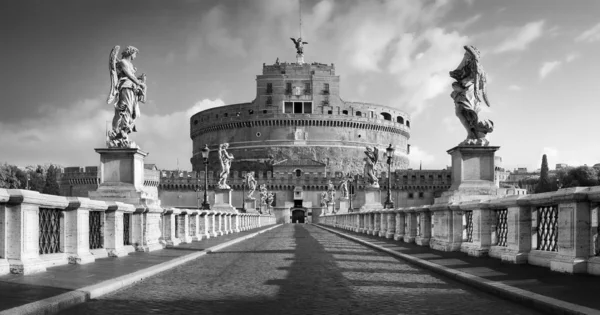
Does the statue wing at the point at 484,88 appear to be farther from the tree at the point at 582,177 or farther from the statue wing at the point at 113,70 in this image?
the tree at the point at 582,177

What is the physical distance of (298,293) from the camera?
873 centimetres

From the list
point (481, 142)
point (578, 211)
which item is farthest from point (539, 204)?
point (481, 142)

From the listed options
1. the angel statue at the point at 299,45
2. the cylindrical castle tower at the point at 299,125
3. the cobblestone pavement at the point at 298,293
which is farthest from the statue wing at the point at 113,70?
the angel statue at the point at 299,45

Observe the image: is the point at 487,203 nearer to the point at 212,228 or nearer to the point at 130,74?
the point at 130,74

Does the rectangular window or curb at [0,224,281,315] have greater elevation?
the rectangular window

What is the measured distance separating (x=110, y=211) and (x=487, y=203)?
7.89 metres

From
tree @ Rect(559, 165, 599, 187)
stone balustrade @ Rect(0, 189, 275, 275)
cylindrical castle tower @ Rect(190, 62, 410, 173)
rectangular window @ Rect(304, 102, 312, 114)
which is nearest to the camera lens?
stone balustrade @ Rect(0, 189, 275, 275)

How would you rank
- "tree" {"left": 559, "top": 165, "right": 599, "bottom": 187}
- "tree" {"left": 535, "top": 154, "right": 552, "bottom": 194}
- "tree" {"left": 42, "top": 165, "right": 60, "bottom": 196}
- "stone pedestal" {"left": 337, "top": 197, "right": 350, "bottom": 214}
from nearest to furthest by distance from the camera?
"stone pedestal" {"left": 337, "top": 197, "right": 350, "bottom": 214} < "tree" {"left": 559, "top": 165, "right": 599, "bottom": 187} < "tree" {"left": 535, "top": 154, "right": 552, "bottom": 194} < "tree" {"left": 42, "top": 165, "right": 60, "bottom": 196}

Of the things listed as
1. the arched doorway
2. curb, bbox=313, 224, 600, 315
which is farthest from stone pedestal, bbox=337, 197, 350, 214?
curb, bbox=313, 224, 600, 315

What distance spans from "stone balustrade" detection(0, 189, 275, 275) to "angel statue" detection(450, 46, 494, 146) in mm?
8436

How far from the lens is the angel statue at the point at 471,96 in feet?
53.1

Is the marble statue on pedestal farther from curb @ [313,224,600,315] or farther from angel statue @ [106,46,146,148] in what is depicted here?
curb @ [313,224,600,315]

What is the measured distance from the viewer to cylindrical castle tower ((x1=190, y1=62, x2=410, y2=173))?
133875 millimetres

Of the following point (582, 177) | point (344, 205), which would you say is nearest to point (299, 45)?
point (582, 177)
